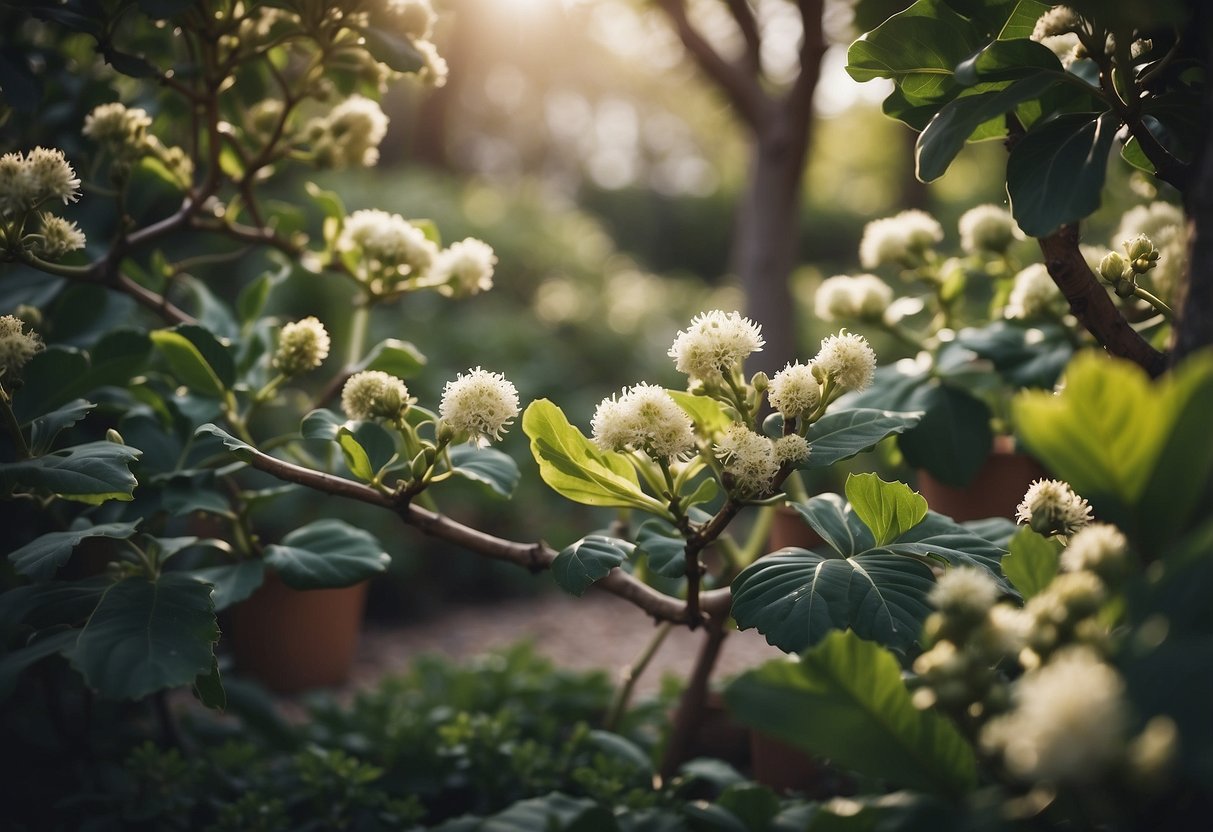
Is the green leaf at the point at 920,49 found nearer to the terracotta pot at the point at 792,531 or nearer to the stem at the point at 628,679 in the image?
the terracotta pot at the point at 792,531

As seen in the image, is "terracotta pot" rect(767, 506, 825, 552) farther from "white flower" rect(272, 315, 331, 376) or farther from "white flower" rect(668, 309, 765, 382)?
"white flower" rect(272, 315, 331, 376)

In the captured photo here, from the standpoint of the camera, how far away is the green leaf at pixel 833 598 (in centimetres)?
90

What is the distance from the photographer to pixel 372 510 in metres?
3.41

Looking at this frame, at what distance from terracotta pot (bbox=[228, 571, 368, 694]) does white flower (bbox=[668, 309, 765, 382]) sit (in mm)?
1546

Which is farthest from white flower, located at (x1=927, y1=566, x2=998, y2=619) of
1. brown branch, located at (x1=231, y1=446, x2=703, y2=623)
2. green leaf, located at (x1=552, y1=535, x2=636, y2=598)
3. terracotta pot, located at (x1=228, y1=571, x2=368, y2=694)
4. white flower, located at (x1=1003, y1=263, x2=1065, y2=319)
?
terracotta pot, located at (x1=228, y1=571, x2=368, y2=694)

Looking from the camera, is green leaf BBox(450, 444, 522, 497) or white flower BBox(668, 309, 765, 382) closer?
white flower BBox(668, 309, 765, 382)

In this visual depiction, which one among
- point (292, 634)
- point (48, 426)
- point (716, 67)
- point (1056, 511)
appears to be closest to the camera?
point (1056, 511)

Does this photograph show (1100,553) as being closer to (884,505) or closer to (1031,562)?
(1031,562)

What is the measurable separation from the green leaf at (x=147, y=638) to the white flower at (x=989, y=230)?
1.32m

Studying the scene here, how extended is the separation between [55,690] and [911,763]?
4.81 feet

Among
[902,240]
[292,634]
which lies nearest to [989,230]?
[902,240]

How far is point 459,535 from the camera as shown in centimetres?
118

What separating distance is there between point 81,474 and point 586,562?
57cm

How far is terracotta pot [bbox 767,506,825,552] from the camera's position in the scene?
5.20ft
